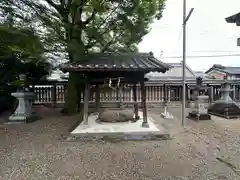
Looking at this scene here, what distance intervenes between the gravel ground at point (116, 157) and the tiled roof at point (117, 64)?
1768 mm

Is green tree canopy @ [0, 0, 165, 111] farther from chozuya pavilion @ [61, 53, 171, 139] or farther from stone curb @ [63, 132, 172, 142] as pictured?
stone curb @ [63, 132, 172, 142]

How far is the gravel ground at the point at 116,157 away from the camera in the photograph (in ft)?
11.9

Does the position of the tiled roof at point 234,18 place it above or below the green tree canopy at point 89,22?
below

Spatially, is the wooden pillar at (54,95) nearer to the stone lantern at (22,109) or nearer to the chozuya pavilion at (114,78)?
the stone lantern at (22,109)

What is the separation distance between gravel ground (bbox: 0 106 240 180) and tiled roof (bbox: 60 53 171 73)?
1.77 metres

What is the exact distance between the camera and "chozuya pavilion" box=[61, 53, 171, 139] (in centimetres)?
583

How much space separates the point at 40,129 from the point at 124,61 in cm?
321

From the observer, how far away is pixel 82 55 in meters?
7.14

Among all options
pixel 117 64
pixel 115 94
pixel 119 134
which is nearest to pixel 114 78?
pixel 117 64

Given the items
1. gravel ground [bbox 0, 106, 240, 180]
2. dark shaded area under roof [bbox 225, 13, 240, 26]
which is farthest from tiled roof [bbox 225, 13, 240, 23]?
gravel ground [bbox 0, 106, 240, 180]

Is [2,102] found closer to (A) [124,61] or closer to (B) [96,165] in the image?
(A) [124,61]

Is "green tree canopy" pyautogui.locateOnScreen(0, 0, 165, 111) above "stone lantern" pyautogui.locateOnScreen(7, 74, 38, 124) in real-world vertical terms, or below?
above

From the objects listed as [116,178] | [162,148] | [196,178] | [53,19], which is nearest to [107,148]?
[162,148]

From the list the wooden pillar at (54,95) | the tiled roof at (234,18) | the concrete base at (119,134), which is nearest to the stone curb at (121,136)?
the concrete base at (119,134)
